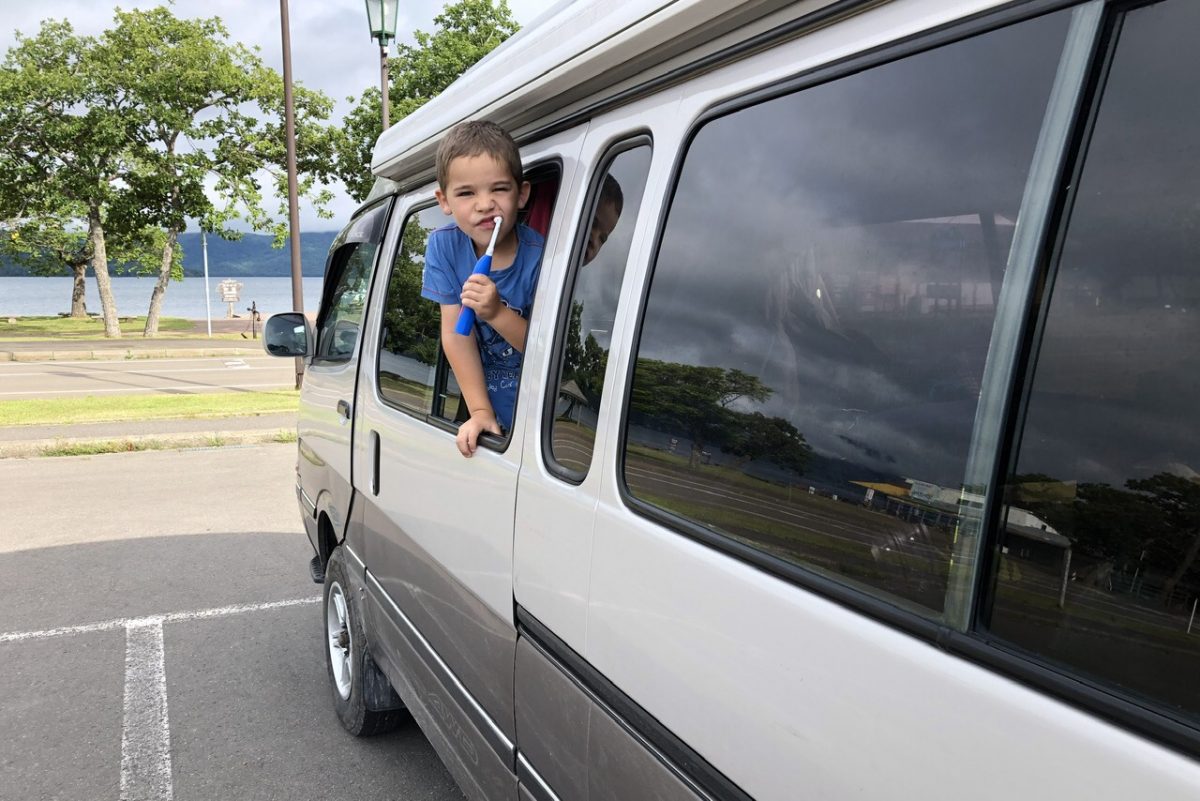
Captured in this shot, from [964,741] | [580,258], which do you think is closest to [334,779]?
[580,258]

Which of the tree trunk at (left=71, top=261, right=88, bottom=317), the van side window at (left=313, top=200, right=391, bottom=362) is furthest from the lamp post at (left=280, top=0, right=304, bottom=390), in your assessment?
the tree trunk at (left=71, top=261, right=88, bottom=317)

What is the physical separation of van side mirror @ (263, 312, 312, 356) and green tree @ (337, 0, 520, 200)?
18.0 metres

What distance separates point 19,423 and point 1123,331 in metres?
11.6

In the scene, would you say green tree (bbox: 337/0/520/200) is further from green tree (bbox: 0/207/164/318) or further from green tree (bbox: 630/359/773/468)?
green tree (bbox: 630/359/773/468)

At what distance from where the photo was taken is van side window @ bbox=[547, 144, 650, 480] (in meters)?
1.59

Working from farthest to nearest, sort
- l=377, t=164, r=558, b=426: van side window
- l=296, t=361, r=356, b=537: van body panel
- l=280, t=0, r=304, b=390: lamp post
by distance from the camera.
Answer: l=280, t=0, r=304, b=390: lamp post, l=296, t=361, r=356, b=537: van body panel, l=377, t=164, r=558, b=426: van side window

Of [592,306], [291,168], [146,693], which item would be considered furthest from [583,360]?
[291,168]

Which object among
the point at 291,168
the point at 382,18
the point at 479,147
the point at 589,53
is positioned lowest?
the point at 479,147

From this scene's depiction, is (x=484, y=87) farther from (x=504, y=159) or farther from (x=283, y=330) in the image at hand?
(x=283, y=330)

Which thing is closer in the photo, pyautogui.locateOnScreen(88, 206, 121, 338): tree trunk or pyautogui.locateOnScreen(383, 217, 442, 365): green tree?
pyautogui.locateOnScreen(383, 217, 442, 365): green tree

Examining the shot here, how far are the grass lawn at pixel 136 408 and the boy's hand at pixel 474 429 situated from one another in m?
9.02

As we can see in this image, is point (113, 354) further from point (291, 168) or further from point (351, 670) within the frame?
point (351, 670)

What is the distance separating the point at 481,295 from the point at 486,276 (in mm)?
51

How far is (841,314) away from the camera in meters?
1.14
